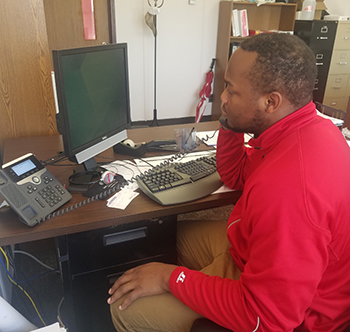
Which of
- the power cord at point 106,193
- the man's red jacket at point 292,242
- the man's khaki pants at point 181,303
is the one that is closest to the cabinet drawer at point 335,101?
the power cord at point 106,193

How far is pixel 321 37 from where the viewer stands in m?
4.18

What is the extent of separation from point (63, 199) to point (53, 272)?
0.93m

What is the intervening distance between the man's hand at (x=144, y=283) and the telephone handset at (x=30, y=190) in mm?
345

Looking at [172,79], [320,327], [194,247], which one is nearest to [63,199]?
[194,247]

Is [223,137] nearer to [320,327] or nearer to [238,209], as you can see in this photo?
[238,209]

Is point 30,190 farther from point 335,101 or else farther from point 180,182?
point 335,101

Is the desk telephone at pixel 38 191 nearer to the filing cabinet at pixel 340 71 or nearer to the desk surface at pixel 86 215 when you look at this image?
the desk surface at pixel 86 215

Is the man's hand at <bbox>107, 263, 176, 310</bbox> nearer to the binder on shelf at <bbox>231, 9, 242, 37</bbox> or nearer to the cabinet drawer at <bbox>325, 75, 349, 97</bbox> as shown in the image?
the binder on shelf at <bbox>231, 9, 242, 37</bbox>

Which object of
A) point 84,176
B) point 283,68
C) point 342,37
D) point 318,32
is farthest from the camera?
point 342,37

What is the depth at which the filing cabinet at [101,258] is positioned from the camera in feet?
3.74

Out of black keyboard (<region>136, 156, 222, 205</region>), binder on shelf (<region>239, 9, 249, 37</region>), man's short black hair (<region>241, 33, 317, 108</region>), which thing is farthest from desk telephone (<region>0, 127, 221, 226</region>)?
binder on shelf (<region>239, 9, 249, 37</region>)

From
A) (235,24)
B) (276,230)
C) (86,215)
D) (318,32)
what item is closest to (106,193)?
(86,215)

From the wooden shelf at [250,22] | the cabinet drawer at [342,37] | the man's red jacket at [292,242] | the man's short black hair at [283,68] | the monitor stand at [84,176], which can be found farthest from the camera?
the cabinet drawer at [342,37]

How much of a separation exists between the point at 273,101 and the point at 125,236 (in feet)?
2.36
